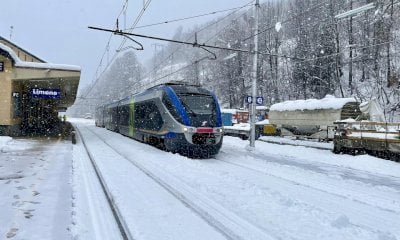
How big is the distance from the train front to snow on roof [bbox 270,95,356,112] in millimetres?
13203

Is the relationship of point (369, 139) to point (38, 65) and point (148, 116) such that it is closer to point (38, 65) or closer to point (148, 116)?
point (148, 116)

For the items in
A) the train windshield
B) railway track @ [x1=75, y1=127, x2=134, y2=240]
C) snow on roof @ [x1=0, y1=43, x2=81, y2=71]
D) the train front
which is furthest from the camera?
snow on roof @ [x1=0, y1=43, x2=81, y2=71]

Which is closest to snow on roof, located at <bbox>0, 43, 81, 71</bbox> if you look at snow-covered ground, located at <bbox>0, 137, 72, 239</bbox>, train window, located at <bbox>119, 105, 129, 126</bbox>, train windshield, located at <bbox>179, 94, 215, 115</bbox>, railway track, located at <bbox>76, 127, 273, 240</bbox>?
train window, located at <bbox>119, 105, 129, 126</bbox>

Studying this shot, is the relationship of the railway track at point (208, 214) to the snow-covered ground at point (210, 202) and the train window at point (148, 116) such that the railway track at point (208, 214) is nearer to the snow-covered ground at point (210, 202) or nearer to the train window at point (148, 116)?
the snow-covered ground at point (210, 202)

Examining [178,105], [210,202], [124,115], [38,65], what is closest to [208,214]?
[210,202]

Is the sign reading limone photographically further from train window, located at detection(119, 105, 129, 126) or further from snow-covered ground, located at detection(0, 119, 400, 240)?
snow-covered ground, located at detection(0, 119, 400, 240)

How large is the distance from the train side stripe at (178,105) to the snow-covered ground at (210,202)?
239 centimetres

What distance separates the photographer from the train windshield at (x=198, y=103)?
15.3 m

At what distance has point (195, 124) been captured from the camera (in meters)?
14.8

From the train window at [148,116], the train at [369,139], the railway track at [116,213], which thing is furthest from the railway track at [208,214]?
the train at [369,139]

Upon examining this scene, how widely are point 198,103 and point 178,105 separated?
0.90m

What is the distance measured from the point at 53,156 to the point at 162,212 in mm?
9632

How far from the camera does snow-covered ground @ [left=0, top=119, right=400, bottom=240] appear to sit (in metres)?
5.64

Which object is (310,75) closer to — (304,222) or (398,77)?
(398,77)
